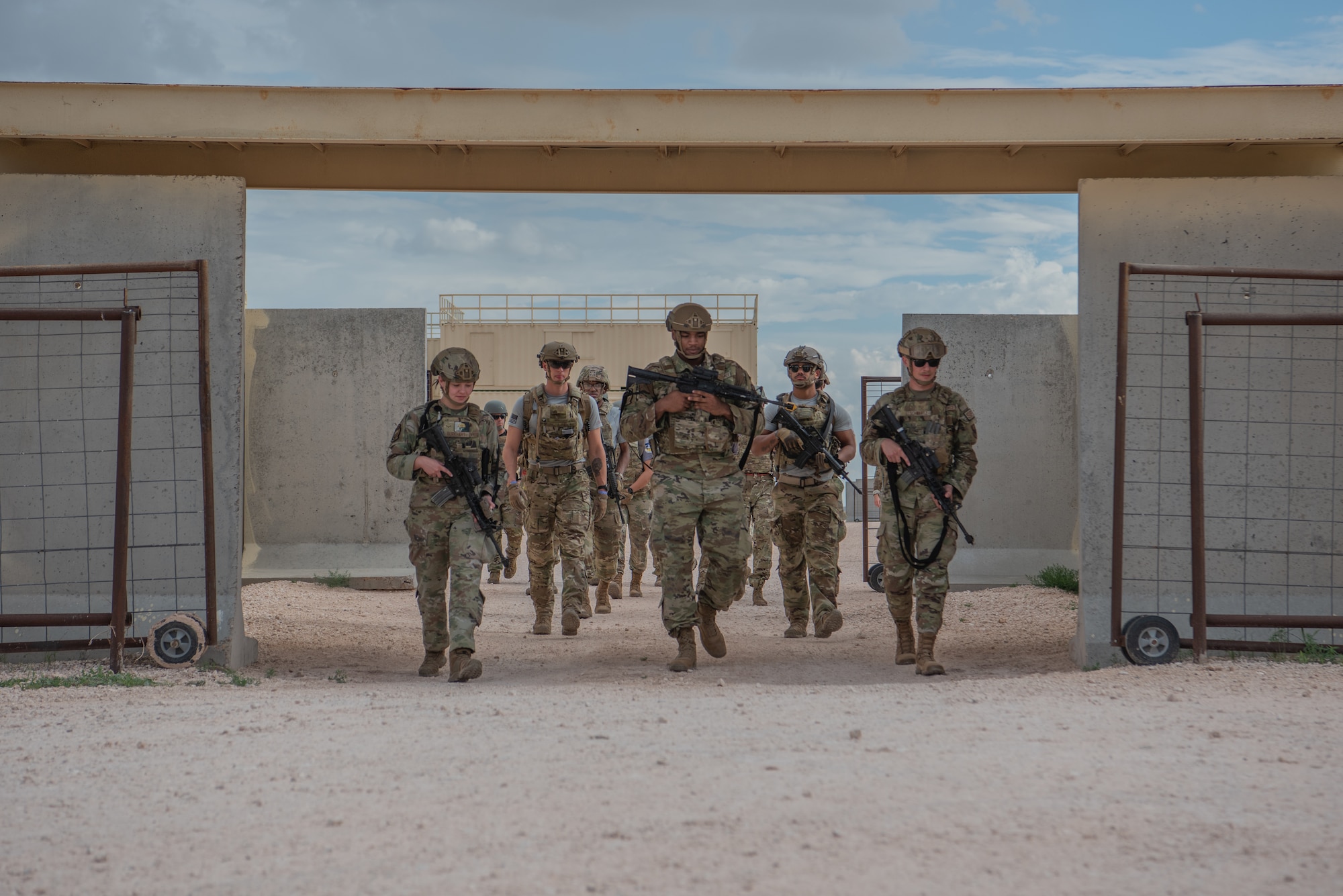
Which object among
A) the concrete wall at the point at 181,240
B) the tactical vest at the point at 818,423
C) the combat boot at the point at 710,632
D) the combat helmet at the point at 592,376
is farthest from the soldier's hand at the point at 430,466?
the combat helmet at the point at 592,376

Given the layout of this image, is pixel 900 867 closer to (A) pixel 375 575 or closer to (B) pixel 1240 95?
(B) pixel 1240 95

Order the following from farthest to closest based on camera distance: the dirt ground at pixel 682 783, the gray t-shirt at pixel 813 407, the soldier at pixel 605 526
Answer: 1. the soldier at pixel 605 526
2. the gray t-shirt at pixel 813 407
3. the dirt ground at pixel 682 783

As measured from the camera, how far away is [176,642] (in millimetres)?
6641

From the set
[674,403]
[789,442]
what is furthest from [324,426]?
[674,403]

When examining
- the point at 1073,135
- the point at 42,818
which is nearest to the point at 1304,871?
the point at 42,818

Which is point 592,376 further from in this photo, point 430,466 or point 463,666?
point 463,666

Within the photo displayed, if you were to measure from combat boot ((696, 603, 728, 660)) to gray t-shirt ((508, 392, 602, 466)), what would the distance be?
212cm

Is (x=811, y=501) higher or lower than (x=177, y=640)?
higher

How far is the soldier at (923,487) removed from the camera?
650 cm

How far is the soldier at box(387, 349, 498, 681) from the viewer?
6.30 meters

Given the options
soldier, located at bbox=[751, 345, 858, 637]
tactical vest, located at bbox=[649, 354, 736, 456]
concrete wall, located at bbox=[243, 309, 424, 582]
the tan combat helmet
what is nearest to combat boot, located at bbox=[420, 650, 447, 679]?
tactical vest, located at bbox=[649, 354, 736, 456]

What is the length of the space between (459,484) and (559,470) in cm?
217

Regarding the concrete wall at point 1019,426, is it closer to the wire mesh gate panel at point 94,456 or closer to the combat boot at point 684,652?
the combat boot at point 684,652

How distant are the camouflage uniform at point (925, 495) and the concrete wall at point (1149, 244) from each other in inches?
28.2
